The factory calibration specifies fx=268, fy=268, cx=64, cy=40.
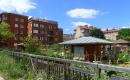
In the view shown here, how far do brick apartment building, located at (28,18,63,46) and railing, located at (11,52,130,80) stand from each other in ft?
282

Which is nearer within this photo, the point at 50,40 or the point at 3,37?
the point at 3,37

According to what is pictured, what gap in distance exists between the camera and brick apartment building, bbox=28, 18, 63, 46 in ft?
317

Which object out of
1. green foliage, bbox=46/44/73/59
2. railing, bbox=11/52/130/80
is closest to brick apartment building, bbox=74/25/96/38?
green foliage, bbox=46/44/73/59

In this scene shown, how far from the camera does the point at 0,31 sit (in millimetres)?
68625

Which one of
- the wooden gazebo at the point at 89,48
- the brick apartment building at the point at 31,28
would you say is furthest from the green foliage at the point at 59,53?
the brick apartment building at the point at 31,28

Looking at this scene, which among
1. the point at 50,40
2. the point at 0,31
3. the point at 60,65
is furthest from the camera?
the point at 50,40

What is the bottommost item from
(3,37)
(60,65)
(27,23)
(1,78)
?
(1,78)

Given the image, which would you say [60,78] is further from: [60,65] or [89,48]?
[89,48]

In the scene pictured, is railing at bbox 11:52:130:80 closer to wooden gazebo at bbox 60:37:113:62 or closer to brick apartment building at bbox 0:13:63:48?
wooden gazebo at bbox 60:37:113:62

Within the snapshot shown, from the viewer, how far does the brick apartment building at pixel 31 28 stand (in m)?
89.8

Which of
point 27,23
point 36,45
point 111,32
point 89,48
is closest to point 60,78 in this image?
point 36,45

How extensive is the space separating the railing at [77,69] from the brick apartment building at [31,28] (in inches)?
2942

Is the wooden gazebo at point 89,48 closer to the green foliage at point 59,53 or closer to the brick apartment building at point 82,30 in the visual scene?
the green foliage at point 59,53

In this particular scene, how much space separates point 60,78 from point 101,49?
29.7 meters
